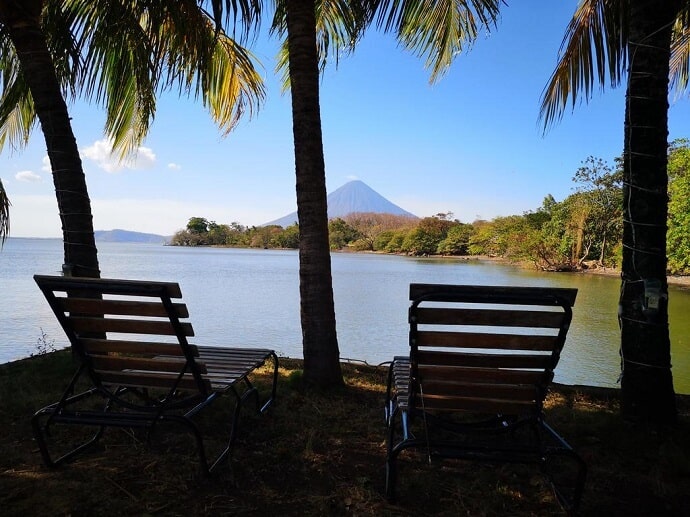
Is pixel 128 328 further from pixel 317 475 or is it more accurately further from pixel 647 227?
pixel 647 227

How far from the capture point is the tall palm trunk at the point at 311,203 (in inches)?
147

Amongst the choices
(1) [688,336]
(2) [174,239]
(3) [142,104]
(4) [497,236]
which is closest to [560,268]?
(4) [497,236]

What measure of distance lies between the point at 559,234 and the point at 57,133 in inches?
1715

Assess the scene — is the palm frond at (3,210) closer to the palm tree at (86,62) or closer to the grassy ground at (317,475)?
the palm tree at (86,62)

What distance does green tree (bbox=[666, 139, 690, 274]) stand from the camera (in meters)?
24.0

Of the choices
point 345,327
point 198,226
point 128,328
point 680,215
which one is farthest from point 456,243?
point 198,226

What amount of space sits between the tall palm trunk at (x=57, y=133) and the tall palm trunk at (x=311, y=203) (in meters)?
1.90

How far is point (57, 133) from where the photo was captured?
156 inches

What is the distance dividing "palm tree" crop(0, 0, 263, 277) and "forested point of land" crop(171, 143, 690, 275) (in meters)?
4.19

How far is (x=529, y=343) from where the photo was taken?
2078 millimetres

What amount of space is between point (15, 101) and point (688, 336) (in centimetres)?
1205

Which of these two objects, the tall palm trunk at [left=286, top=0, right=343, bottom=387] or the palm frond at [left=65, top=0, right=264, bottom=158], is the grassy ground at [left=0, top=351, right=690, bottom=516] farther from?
the palm frond at [left=65, top=0, right=264, bottom=158]

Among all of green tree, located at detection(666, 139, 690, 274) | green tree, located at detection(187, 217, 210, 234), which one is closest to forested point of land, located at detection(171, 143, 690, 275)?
green tree, located at detection(666, 139, 690, 274)

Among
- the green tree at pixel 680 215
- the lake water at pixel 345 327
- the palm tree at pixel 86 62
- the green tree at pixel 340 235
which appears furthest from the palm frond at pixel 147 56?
the green tree at pixel 340 235
